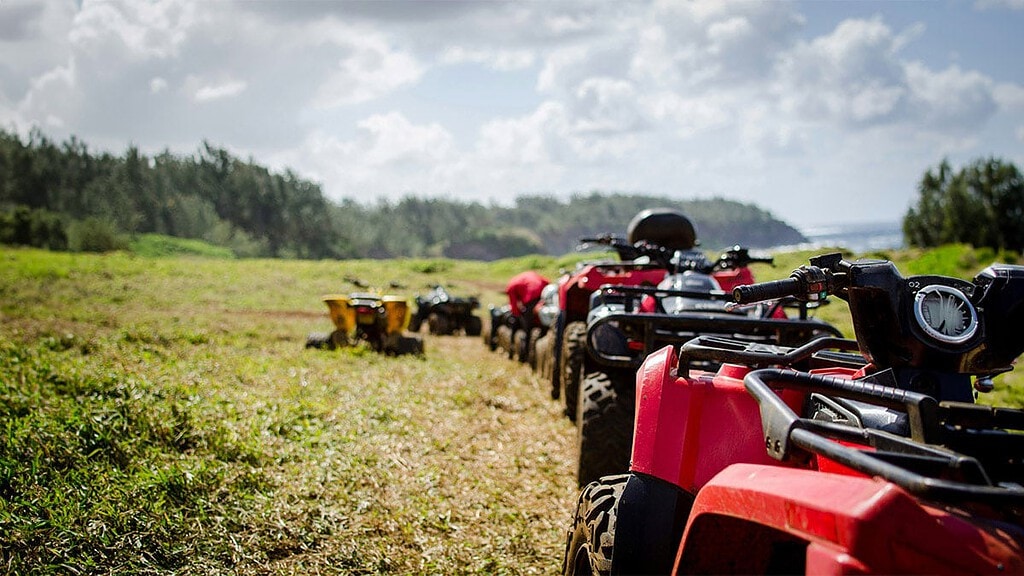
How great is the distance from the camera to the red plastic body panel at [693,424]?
2.22 m

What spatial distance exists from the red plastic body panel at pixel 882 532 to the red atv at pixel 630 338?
104 inches

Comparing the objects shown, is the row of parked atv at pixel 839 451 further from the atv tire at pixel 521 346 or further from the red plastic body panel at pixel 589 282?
the atv tire at pixel 521 346

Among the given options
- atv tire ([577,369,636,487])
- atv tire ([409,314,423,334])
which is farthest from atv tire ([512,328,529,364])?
atv tire ([577,369,636,487])

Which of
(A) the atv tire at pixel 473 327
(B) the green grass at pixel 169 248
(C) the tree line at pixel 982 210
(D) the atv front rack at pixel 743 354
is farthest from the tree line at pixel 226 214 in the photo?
(D) the atv front rack at pixel 743 354

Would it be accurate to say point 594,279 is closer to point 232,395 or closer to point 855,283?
point 232,395

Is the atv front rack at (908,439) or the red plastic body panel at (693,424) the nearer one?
the atv front rack at (908,439)

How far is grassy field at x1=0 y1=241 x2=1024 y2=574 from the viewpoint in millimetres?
3555

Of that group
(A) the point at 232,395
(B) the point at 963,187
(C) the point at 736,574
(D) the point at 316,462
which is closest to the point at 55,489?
(D) the point at 316,462

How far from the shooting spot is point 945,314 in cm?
201

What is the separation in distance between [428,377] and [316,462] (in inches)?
170

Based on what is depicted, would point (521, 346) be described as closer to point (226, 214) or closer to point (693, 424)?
point (693, 424)

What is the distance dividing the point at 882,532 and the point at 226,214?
74.8 meters

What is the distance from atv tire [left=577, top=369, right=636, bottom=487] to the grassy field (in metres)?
0.39

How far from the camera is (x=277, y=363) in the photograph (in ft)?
29.7
